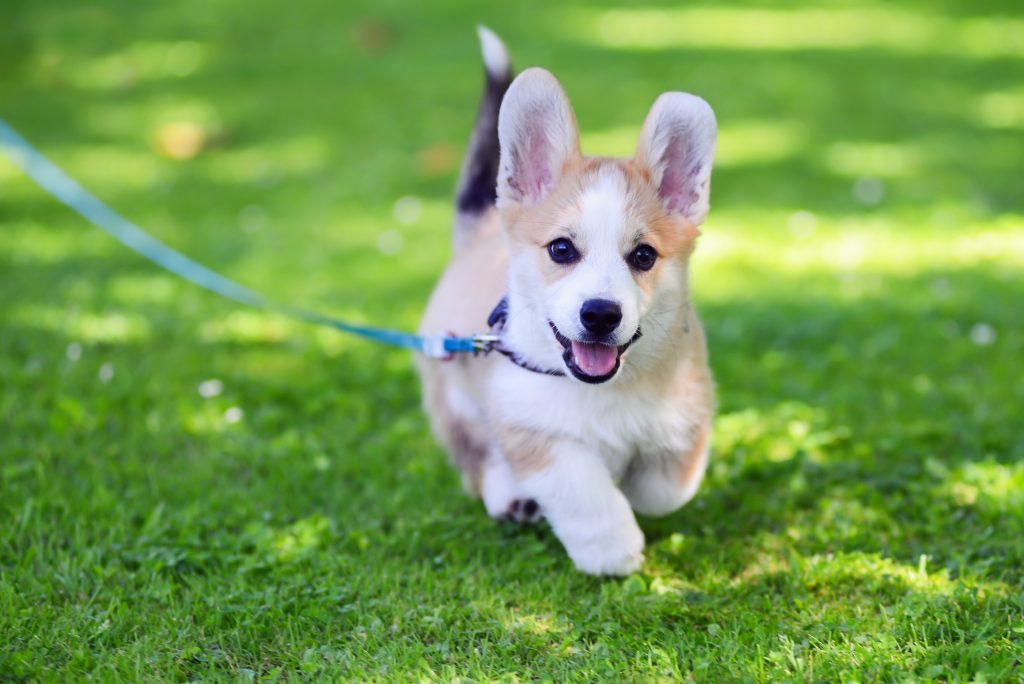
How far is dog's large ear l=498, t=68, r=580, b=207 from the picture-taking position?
2887 millimetres

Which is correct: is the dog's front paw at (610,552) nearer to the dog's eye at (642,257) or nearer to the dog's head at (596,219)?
the dog's head at (596,219)

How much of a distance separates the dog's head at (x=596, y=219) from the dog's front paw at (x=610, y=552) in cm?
46

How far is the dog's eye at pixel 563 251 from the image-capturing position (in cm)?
280

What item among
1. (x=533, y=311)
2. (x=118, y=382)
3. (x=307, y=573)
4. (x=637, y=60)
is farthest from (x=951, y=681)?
(x=637, y=60)

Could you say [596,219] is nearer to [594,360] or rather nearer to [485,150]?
[594,360]

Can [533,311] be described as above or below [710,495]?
above

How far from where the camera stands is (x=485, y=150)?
369 cm

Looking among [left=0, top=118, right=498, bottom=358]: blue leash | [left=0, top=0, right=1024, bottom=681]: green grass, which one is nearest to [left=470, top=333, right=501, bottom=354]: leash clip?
[left=0, top=118, right=498, bottom=358]: blue leash

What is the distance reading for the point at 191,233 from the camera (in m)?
6.52

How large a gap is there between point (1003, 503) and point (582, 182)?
1558 mm

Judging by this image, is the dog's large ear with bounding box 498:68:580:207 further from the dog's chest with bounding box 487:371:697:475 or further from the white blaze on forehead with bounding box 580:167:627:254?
the dog's chest with bounding box 487:371:697:475

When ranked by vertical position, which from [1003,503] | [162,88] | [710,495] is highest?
[1003,503]

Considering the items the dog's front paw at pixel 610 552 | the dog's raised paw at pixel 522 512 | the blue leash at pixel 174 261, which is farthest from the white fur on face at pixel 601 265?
the dog's raised paw at pixel 522 512

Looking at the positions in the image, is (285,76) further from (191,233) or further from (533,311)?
(533,311)
